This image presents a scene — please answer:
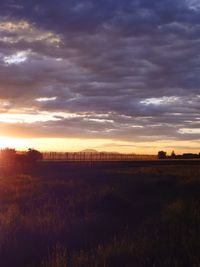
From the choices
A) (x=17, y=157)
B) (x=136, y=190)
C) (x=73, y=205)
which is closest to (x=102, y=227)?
(x=73, y=205)

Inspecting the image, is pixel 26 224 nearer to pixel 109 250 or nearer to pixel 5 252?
pixel 5 252

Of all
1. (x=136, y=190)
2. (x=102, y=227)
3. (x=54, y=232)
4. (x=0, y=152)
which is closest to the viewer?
(x=54, y=232)

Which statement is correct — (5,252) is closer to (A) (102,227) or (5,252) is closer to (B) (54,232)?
(B) (54,232)

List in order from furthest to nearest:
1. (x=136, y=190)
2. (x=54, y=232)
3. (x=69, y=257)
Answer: (x=136, y=190)
(x=54, y=232)
(x=69, y=257)

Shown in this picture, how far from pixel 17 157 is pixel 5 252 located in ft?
154

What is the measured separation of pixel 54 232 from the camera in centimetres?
1465

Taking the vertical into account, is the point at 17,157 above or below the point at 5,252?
above

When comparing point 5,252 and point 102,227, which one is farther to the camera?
point 102,227

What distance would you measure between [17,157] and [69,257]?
48.0 meters

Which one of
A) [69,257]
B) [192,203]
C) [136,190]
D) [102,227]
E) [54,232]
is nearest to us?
[69,257]

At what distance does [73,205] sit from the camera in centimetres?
1908

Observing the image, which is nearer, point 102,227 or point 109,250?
point 109,250

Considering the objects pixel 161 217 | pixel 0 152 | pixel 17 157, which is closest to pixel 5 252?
pixel 161 217

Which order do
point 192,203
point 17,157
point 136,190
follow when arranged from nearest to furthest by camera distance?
1. point 192,203
2. point 136,190
3. point 17,157
